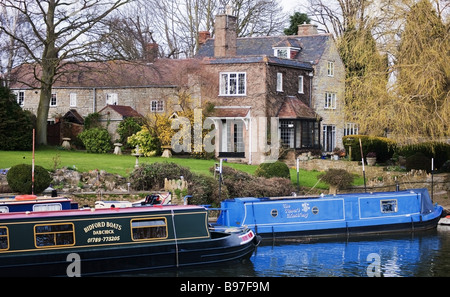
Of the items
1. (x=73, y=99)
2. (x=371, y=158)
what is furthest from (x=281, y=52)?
(x=73, y=99)

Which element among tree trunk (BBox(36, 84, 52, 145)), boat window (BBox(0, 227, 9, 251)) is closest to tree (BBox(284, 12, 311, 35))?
tree trunk (BBox(36, 84, 52, 145))

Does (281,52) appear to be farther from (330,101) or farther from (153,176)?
(153,176)

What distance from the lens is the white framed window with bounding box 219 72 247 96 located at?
4525cm

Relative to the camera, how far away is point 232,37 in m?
47.9

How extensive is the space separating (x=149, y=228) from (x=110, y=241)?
51.8 inches

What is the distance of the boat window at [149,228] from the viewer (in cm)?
2112

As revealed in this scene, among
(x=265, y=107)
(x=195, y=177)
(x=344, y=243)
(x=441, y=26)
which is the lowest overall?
(x=344, y=243)

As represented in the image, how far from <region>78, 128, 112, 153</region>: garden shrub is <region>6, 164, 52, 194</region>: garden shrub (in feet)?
53.0

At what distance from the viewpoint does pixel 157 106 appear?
160 feet

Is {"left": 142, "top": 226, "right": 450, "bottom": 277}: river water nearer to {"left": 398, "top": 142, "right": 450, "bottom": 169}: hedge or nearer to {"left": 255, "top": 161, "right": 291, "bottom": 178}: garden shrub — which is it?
{"left": 255, "top": 161, "right": 291, "bottom": 178}: garden shrub

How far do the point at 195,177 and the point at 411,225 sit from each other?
9375mm

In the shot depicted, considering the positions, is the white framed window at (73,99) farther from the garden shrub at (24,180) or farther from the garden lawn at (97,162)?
the garden shrub at (24,180)
